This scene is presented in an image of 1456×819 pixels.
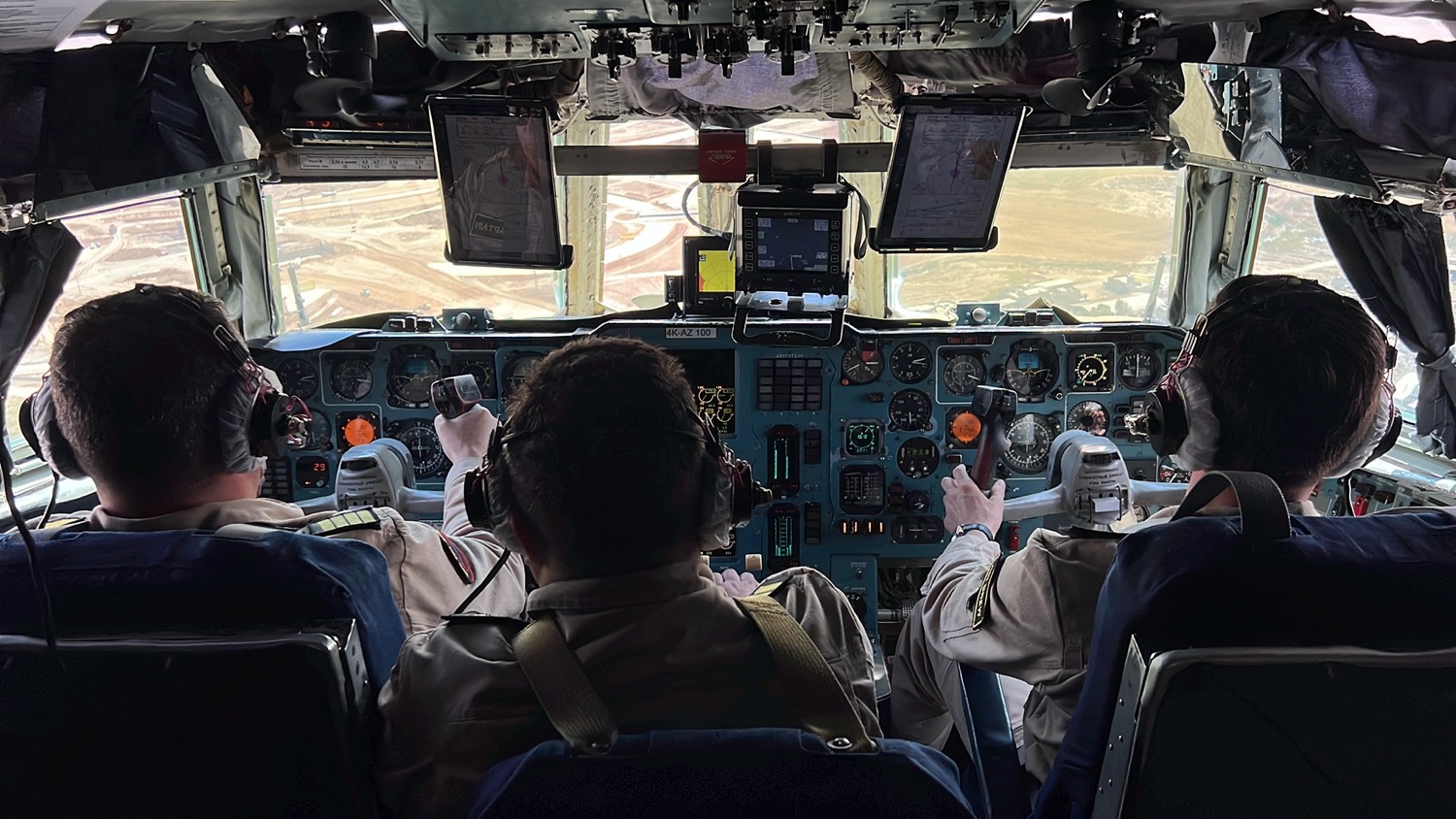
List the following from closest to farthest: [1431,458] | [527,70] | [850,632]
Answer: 1. [850,632]
2. [527,70]
3. [1431,458]

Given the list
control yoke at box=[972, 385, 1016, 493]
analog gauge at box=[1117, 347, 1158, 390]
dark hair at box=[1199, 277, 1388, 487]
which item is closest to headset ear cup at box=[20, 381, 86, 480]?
dark hair at box=[1199, 277, 1388, 487]

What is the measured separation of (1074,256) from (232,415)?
5.12 metres

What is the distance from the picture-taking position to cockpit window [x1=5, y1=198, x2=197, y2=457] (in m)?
2.72

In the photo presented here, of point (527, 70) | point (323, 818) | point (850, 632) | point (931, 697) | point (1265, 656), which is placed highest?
point (527, 70)

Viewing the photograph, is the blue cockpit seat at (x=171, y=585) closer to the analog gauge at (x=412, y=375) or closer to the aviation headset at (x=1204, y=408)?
the aviation headset at (x=1204, y=408)

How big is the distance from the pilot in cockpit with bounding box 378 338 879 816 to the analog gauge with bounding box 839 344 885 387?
2.34 meters

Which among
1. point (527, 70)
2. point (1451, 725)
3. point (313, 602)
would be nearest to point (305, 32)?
point (527, 70)

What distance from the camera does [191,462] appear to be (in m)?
1.63

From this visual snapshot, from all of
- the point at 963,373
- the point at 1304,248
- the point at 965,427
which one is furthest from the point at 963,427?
the point at 1304,248

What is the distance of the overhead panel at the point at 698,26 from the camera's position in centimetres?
214

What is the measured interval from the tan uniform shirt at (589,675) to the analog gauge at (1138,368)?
2869 millimetres

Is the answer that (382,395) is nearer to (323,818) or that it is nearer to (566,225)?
(566,225)

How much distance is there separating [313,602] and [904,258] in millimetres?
4165

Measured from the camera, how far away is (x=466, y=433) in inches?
98.0
